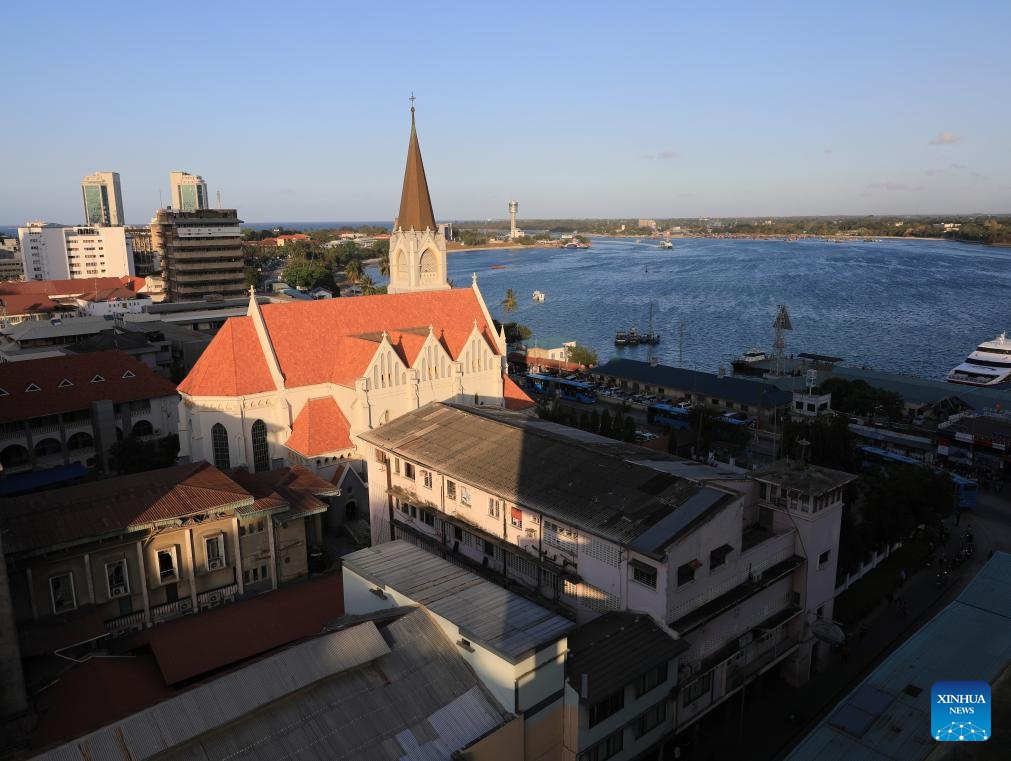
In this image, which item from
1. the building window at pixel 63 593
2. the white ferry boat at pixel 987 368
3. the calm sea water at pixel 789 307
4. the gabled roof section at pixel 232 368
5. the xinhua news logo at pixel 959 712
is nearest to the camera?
the xinhua news logo at pixel 959 712

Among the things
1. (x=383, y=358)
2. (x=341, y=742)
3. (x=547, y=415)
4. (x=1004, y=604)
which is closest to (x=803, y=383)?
(x=547, y=415)

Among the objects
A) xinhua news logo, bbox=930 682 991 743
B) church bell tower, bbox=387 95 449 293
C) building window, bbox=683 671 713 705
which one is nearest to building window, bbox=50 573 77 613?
building window, bbox=683 671 713 705

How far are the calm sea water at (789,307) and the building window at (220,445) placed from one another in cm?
5733

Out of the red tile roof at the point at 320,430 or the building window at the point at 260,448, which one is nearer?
the red tile roof at the point at 320,430

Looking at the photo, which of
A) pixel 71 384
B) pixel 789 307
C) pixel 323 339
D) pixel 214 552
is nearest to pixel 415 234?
pixel 323 339

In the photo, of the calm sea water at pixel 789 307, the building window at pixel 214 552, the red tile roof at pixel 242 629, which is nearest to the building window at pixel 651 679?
the red tile roof at pixel 242 629

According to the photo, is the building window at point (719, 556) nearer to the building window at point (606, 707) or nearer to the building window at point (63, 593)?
the building window at point (606, 707)

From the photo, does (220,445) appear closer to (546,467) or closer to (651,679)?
(546,467)

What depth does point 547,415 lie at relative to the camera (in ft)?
139

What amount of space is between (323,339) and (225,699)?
24302 mm

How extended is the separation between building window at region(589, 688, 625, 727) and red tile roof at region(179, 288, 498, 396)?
21.1m

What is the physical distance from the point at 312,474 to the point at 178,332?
1547 inches

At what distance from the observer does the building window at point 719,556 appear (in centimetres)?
1886

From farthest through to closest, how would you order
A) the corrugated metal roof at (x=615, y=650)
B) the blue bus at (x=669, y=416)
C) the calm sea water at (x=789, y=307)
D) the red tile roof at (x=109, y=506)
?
the calm sea water at (x=789, y=307), the blue bus at (x=669, y=416), the red tile roof at (x=109, y=506), the corrugated metal roof at (x=615, y=650)
